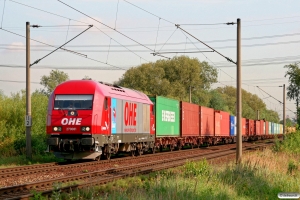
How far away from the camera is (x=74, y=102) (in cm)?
2234

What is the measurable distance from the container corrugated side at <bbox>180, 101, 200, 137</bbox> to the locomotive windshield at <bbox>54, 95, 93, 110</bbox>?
1586 cm

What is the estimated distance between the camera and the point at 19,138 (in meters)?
29.6

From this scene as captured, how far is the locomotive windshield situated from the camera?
22.1 metres

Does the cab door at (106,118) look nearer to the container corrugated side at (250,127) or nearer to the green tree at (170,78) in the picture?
the container corrugated side at (250,127)

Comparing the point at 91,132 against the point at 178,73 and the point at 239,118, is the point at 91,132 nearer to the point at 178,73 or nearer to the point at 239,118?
the point at 239,118

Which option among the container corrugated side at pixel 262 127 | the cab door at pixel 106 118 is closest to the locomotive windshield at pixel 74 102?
the cab door at pixel 106 118

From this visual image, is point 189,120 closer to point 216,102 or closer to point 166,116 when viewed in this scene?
point 166,116

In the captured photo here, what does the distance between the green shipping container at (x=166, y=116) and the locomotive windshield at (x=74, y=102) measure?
10030 millimetres

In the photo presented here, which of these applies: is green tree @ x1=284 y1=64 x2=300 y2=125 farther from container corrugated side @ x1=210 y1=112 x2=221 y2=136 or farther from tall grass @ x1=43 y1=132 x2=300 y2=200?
tall grass @ x1=43 y1=132 x2=300 y2=200

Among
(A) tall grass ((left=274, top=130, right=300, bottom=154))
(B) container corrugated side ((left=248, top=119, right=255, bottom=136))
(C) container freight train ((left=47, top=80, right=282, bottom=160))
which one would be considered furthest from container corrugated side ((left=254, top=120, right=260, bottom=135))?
(C) container freight train ((left=47, top=80, right=282, bottom=160))

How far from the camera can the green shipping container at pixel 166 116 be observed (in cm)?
3212

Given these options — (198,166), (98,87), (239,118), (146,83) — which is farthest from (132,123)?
(146,83)

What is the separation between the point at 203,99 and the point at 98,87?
6685 centimetres

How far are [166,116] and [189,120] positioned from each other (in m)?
6.11
